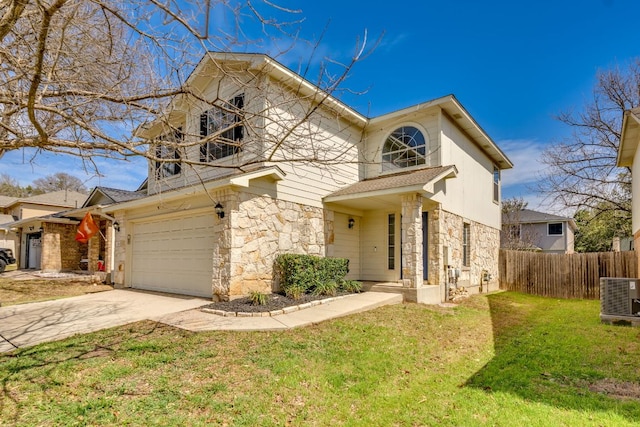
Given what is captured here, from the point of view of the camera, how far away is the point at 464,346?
20.0ft

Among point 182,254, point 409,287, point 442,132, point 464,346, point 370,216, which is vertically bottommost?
point 464,346

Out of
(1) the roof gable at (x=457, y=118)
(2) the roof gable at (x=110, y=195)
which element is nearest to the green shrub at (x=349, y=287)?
(1) the roof gable at (x=457, y=118)

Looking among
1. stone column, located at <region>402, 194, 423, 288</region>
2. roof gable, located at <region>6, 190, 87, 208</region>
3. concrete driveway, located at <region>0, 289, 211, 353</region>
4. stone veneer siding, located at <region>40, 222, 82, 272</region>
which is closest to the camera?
concrete driveway, located at <region>0, 289, 211, 353</region>

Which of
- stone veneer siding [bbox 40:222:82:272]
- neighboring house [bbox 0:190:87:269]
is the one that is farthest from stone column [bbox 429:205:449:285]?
neighboring house [bbox 0:190:87:269]

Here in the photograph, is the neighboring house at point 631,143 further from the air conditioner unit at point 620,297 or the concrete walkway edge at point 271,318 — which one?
the concrete walkway edge at point 271,318

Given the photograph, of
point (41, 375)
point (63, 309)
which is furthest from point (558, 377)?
point (63, 309)

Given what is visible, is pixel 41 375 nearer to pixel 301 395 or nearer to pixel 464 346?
pixel 301 395

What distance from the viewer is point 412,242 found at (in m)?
9.33

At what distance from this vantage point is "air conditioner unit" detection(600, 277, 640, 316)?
762 centimetres

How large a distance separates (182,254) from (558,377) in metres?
8.88

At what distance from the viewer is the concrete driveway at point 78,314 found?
6008mm

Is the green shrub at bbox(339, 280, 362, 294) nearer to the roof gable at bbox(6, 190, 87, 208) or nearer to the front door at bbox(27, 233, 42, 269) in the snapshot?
the front door at bbox(27, 233, 42, 269)

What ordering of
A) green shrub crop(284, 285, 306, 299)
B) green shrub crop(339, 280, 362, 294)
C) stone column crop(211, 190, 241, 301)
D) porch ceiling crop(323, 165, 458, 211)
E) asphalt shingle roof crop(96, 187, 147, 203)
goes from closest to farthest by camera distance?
stone column crop(211, 190, 241, 301)
green shrub crop(284, 285, 306, 299)
porch ceiling crop(323, 165, 458, 211)
green shrub crop(339, 280, 362, 294)
asphalt shingle roof crop(96, 187, 147, 203)

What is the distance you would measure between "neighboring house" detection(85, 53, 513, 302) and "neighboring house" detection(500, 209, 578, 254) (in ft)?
52.6
